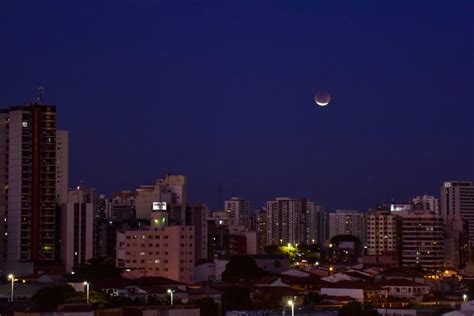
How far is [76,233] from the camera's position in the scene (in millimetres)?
38531

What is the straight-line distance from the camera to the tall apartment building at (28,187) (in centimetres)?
3706

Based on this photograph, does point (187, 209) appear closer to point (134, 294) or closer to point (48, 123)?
point (48, 123)

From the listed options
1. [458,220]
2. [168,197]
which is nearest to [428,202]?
[458,220]

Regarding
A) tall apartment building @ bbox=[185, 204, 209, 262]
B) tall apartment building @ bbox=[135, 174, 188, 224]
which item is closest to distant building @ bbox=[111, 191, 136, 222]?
tall apartment building @ bbox=[135, 174, 188, 224]

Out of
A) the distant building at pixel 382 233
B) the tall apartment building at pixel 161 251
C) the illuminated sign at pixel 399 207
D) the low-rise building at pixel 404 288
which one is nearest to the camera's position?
the low-rise building at pixel 404 288

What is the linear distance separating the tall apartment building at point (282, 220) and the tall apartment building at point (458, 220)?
957 cm

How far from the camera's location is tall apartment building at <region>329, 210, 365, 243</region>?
261ft

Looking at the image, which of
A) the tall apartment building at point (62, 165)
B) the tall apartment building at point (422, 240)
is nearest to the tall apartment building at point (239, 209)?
the tall apartment building at point (422, 240)

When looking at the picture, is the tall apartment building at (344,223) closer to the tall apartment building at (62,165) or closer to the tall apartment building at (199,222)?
the tall apartment building at (199,222)

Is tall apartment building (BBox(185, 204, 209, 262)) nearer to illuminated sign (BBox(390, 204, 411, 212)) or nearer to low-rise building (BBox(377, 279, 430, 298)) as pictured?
low-rise building (BBox(377, 279, 430, 298))

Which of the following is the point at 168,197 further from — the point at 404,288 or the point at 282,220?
the point at 282,220

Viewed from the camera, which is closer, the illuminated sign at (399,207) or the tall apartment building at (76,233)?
the tall apartment building at (76,233)

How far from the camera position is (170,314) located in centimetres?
1977

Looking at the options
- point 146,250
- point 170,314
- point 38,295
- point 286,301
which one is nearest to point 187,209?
point 146,250
